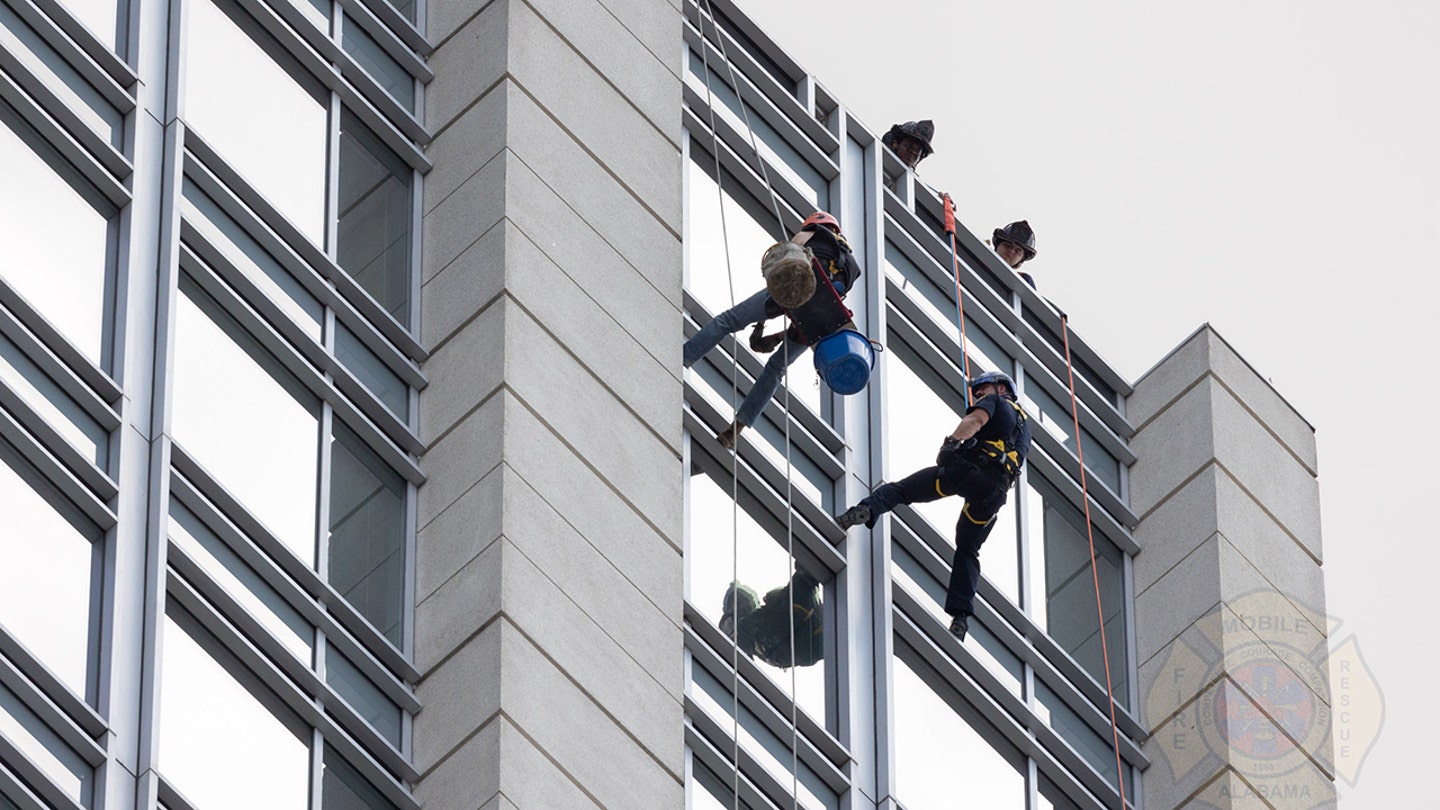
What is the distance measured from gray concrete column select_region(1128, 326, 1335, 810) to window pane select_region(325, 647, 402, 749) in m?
7.56

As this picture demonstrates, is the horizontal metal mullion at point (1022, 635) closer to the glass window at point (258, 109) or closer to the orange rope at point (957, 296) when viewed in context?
the orange rope at point (957, 296)

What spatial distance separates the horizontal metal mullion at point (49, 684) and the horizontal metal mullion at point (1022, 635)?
8.14 meters

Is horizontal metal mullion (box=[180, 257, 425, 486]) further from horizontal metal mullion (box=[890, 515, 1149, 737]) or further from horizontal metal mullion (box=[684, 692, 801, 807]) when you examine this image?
horizontal metal mullion (box=[890, 515, 1149, 737])

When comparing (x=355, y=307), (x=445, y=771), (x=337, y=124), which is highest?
(x=337, y=124)

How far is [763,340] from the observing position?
27.2 metres

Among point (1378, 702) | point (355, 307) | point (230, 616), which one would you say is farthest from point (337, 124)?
point (1378, 702)

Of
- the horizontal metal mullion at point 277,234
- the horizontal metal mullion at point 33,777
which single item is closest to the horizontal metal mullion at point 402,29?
the horizontal metal mullion at point 277,234

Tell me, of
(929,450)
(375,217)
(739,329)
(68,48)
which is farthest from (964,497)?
(68,48)

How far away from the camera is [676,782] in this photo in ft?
78.5

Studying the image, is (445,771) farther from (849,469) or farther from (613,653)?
(849,469)

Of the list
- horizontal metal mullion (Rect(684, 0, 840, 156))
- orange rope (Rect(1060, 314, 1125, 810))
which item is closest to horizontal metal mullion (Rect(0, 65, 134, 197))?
horizontal metal mullion (Rect(684, 0, 840, 156))

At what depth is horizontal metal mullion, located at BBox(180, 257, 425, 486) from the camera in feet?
78.7

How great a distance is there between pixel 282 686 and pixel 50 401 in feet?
7.56

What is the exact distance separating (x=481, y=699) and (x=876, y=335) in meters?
7.02
